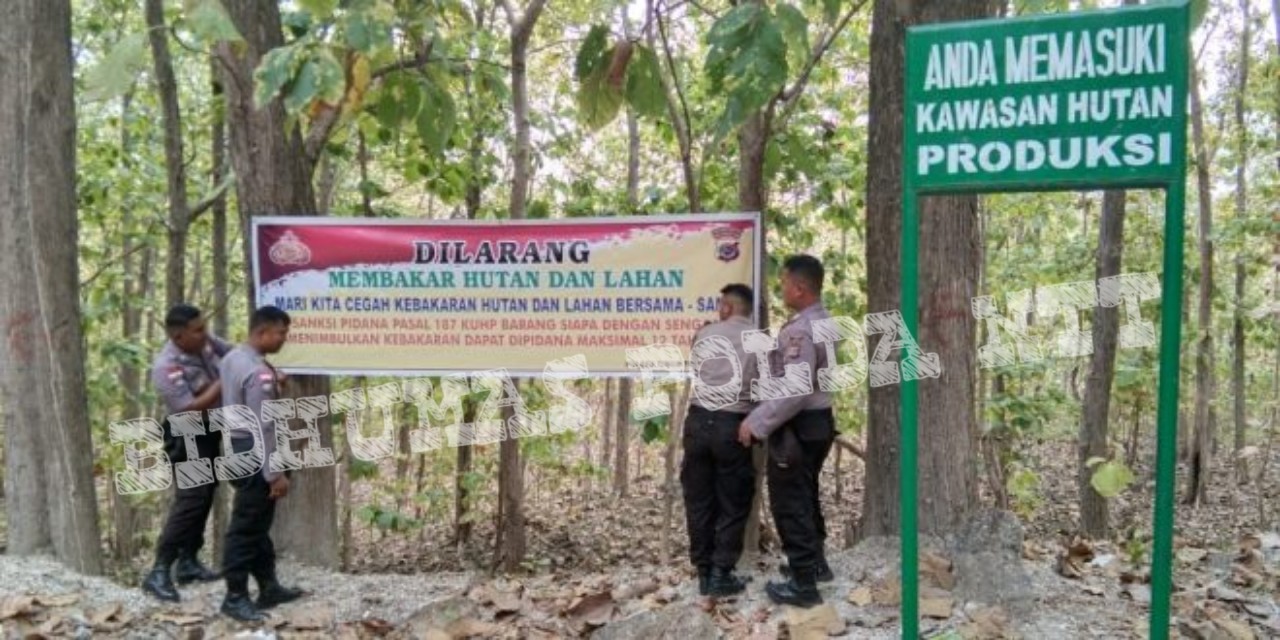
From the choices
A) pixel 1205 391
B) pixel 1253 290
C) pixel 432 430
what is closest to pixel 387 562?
pixel 432 430

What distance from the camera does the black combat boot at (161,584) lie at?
15.3 feet

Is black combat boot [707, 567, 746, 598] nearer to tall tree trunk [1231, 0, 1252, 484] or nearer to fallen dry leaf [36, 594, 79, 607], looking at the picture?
fallen dry leaf [36, 594, 79, 607]

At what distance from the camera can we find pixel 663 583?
188 inches

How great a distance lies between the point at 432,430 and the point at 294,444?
330 cm

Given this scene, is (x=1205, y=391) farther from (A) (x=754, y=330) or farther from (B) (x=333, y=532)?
(B) (x=333, y=532)

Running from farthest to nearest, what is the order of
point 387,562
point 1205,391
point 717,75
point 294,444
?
point 1205,391, point 387,562, point 294,444, point 717,75

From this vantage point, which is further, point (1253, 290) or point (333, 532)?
point (1253, 290)

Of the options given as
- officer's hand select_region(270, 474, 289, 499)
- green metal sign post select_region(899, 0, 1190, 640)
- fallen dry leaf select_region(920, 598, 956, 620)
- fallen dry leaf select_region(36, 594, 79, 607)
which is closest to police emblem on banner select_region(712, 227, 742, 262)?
fallen dry leaf select_region(920, 598, 956, 620)

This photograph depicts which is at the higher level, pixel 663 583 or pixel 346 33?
pixel 346 33

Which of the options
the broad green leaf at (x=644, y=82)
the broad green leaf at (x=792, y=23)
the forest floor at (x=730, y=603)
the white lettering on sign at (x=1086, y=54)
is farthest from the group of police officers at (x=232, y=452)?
the white lettering on sign at (x=1086, y=54)

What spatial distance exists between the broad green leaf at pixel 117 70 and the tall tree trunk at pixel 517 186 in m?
3.51

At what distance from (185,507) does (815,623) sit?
340 centimetres

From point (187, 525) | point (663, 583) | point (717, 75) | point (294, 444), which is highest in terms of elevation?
point (717, 75)

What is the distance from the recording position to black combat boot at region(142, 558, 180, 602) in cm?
468
